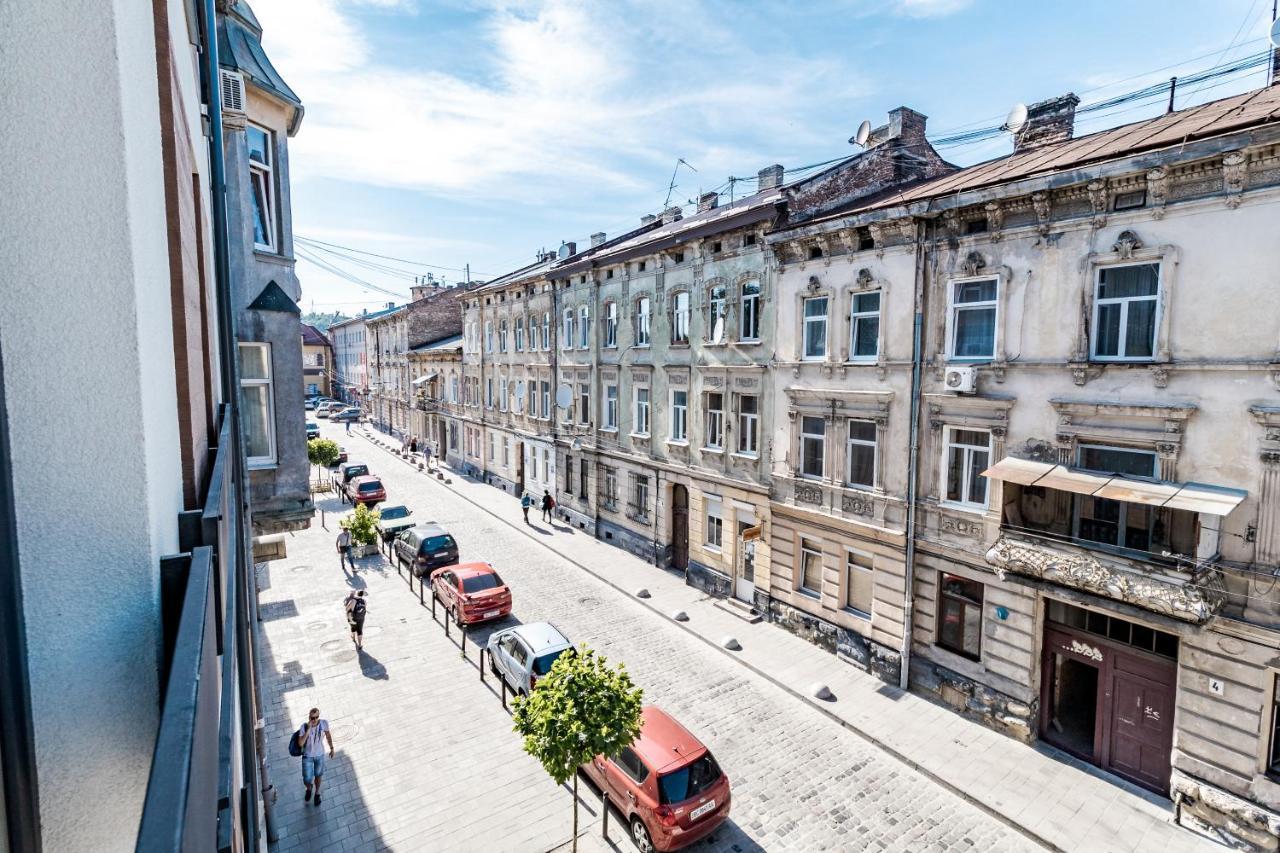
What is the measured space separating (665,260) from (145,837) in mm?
21724

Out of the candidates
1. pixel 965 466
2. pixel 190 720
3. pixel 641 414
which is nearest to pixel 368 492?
pixel 641 414

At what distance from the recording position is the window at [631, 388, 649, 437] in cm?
2319

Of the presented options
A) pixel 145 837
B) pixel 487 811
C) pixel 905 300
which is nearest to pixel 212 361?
pixel 145 837

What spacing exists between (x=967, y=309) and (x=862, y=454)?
4.05 metres

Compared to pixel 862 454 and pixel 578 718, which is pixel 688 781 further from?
pixel 862 454

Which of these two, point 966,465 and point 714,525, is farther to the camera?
point 714,525

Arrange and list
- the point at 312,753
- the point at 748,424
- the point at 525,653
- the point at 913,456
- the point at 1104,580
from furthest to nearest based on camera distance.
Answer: the point at 748,424 < the point at 913,456 < the point at 525,653 < the point at 1104,580 < the point at 312,753

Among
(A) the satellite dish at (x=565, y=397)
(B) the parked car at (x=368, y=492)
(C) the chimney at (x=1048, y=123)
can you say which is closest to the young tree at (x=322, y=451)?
(B) the parked car at (x=368, y=492)

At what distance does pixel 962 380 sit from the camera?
13.2 metres

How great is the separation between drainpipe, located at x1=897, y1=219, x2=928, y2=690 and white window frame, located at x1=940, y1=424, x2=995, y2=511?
0.56 meters

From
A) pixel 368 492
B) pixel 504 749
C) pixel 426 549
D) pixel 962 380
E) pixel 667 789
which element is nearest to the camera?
pixel 667 789

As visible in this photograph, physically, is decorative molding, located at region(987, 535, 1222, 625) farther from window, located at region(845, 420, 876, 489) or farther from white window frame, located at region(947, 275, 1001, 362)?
white window frame, located at region(947, 275, 1001, 362)

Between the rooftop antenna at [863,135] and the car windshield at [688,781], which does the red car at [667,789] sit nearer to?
the car windshield at [688,781]

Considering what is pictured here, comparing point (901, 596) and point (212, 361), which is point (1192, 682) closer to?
point (901, 596)
